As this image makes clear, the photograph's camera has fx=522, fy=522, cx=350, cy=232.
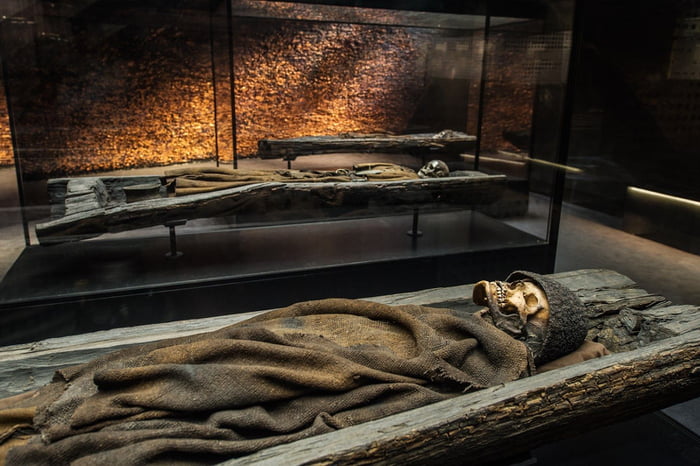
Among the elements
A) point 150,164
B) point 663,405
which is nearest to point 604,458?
point 663,405

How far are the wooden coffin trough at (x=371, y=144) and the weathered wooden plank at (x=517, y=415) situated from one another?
3.11m

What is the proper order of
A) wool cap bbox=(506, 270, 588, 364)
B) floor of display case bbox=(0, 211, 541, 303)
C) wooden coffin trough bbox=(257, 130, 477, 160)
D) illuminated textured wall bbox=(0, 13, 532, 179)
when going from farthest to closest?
wooden coffin trough bbox=(257, 130, 477, 160)
illuminated textured wall bbox=(0, 13, 532, 179)
floor of display case bbox=(0, 211, 541, 303)
wool cap bbox=(506, 270, 588, 364)

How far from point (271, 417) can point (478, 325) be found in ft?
2.66

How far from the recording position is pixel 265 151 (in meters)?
4.47

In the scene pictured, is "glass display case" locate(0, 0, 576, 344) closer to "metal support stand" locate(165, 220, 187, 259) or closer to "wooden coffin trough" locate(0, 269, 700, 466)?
"metal support stand" locate(165, 220, 187, 259)

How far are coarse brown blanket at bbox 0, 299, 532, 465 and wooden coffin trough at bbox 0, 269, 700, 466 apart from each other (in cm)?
9

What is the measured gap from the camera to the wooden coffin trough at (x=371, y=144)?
14.8 feet

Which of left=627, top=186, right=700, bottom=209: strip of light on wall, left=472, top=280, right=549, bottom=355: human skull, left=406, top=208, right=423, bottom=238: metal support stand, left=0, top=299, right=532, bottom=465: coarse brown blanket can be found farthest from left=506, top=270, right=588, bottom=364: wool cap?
left=627, top=186, right=700, bottom=209: strip of light on wall

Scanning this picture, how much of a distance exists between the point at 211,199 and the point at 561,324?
2.53m

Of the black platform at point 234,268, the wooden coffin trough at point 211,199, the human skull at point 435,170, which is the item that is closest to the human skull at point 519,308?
the black platform at point 234,268

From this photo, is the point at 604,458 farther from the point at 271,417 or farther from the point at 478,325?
the point at 271,417

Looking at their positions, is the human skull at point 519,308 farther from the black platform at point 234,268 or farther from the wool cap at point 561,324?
the black platform at point 234,268

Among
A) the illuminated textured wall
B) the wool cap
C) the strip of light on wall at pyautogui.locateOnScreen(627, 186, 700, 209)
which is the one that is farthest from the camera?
the strip of light on wall at pyautogui.locateOnScreen(627, 186, 700, 209)

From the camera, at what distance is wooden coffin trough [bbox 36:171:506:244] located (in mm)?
3324
